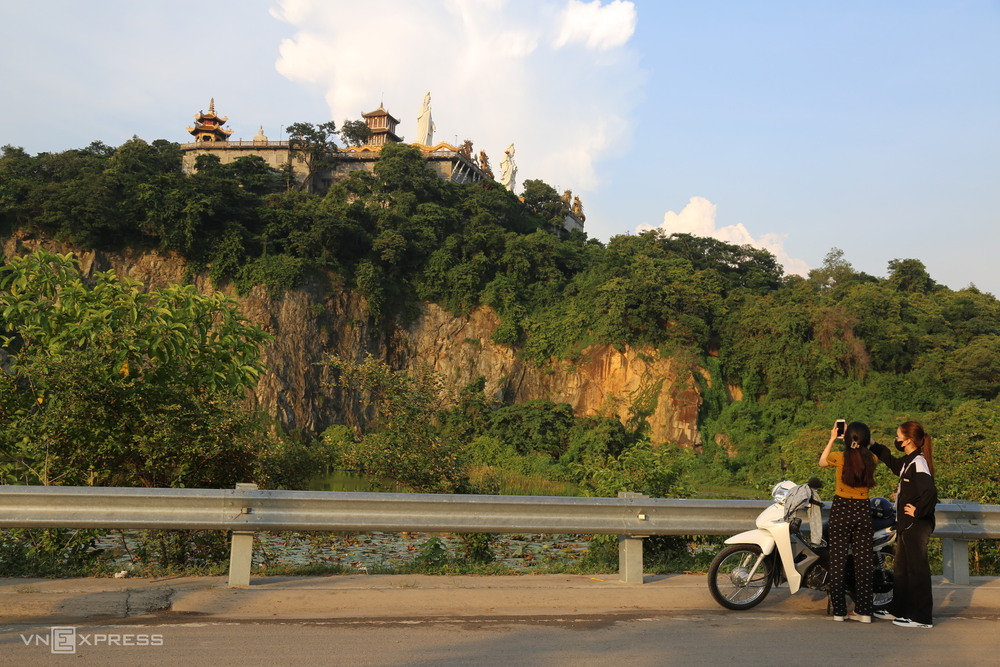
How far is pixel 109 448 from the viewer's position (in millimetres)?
7402

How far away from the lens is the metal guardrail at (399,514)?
18.2ft

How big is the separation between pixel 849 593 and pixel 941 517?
1376 mm

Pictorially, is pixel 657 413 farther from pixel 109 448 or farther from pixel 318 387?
pixel 109 448

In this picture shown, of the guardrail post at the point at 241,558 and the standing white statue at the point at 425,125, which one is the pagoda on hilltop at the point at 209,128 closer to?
the standing white statue at the point at 425,125

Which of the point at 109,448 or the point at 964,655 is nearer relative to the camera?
the point at 964,655

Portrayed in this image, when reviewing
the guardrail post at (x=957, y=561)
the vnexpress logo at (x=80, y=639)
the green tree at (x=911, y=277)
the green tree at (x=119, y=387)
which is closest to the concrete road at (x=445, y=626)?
the vnexpress logo at (x=80, y=639)

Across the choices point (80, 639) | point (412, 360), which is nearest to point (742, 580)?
point (80, 639)

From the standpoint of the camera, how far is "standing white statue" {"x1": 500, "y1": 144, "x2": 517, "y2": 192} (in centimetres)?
6197

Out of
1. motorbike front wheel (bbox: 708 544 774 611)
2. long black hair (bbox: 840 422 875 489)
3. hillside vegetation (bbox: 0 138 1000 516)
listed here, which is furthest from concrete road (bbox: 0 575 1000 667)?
hillside vegetation (bbox: 0 138 1000 516)

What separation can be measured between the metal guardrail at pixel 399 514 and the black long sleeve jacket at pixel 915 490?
107 centimetres

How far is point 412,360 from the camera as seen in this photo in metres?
42.6

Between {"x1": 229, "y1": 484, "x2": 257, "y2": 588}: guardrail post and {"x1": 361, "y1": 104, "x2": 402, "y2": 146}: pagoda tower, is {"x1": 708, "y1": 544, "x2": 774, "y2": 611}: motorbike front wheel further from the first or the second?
{"x1": 361, "y1": 104, "x2": 402, "y2": 146}: pagoda tower

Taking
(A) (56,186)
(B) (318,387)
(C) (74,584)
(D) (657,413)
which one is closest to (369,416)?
(B) (318,387)

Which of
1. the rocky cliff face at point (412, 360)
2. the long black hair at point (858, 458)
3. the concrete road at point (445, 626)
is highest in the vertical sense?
the rocky cliff face at point (412, 360)
